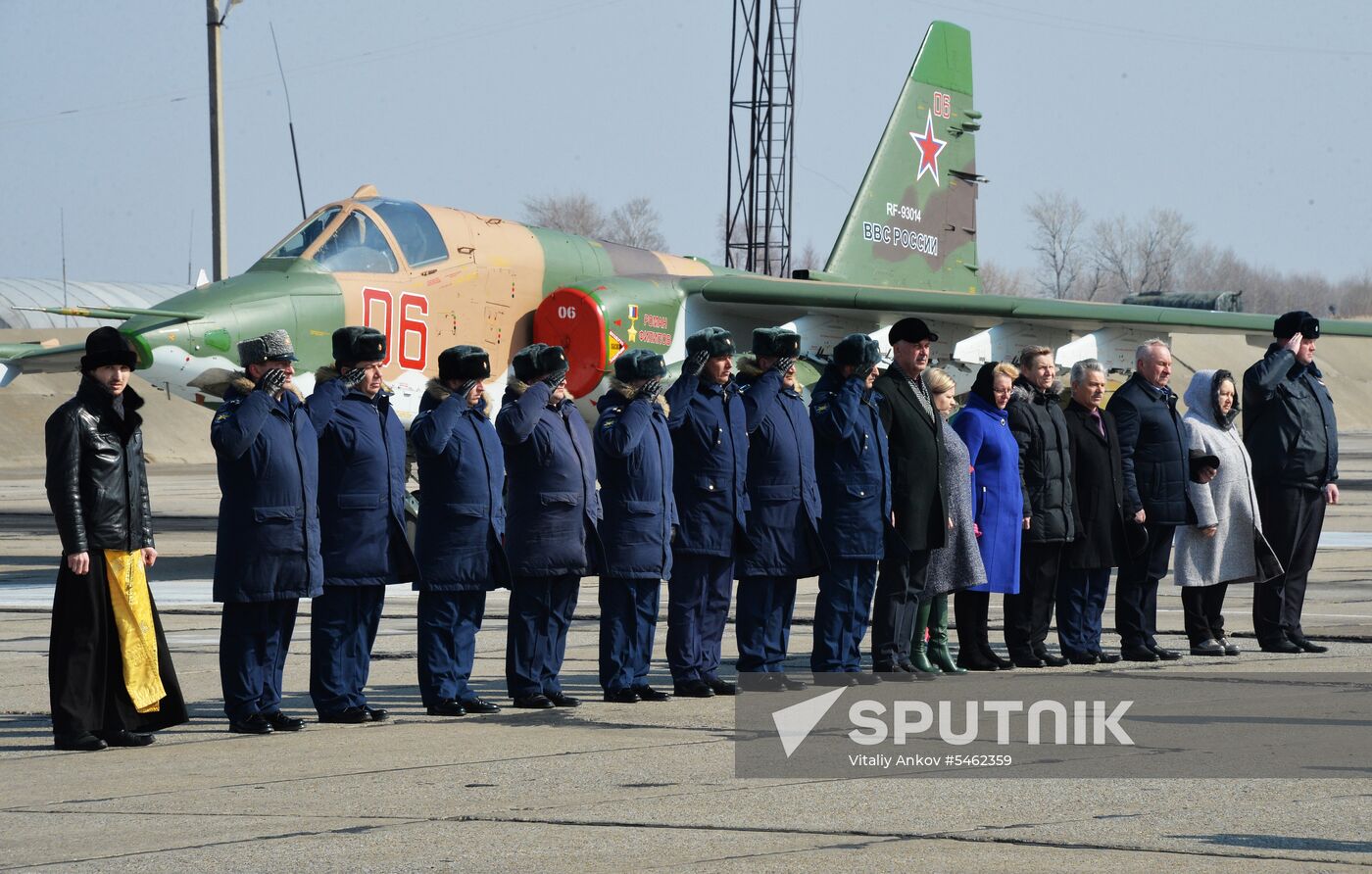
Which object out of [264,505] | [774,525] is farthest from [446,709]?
[774,525]

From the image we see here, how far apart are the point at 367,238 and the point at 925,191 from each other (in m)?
9.90

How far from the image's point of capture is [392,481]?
27.3 ft

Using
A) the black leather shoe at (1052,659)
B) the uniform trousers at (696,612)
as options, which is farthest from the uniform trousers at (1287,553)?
the uniform trousers at (696,612)

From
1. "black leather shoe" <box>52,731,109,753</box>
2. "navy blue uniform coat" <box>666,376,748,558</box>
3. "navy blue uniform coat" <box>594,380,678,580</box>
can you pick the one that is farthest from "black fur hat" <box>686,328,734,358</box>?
"black leather shoe" <box>52,731,109,753</box>

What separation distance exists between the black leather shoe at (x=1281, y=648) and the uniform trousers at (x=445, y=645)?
4.67 m

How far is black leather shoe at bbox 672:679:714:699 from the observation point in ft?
29.0

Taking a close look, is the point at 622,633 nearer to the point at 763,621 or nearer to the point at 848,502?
the point at 763,621

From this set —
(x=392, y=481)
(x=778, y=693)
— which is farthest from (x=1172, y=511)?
(x=392, y=481)

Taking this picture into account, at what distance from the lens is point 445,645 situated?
27.1ft

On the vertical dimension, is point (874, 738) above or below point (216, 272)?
below

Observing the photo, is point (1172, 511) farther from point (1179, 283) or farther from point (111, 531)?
point (1179, 283)

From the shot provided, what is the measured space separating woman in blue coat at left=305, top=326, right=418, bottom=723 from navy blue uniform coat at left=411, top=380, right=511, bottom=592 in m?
0.13

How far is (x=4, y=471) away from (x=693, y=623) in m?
34.1

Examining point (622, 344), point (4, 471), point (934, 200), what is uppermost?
point (934, 200)
